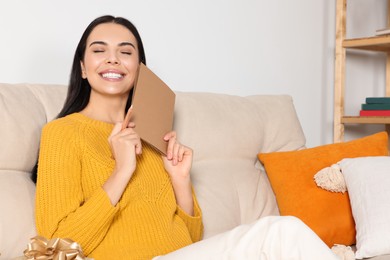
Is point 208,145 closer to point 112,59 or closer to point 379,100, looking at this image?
point 112,59

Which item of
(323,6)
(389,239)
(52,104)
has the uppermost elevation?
(323,6)

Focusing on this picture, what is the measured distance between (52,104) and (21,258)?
1.65 ft

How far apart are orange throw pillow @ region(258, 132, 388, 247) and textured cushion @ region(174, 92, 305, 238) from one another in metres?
0.07

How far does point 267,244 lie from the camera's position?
1227mm

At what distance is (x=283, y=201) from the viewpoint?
2.06 m

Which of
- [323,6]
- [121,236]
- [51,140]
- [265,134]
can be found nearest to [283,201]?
[265,134]

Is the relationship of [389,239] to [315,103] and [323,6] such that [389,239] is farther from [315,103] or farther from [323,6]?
[323,6]

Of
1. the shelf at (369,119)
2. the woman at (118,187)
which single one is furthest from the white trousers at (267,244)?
the shelf at (369,119)

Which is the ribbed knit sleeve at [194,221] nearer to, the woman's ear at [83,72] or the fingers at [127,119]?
the fingers at [127,119]

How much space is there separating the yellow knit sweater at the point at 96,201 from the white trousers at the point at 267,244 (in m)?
0.23

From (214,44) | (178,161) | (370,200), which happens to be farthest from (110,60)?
(214,44)

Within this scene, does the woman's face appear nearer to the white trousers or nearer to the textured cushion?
the textured cushion

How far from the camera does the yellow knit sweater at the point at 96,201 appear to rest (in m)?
1.44

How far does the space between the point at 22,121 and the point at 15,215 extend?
0.25 meters
